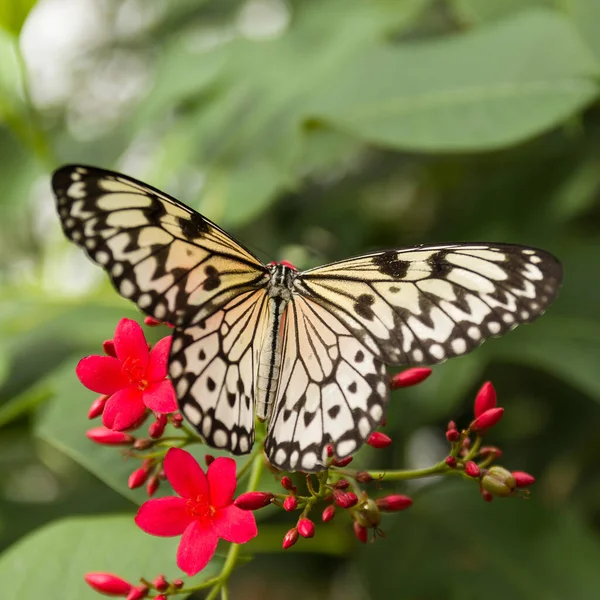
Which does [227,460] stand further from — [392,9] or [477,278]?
[392,9]

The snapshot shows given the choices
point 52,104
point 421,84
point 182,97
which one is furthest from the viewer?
point 52,104

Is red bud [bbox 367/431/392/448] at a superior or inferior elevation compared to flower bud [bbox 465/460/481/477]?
superior

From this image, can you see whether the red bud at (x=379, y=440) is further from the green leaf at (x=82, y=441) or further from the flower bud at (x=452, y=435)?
the green leaf at (x=82, y=441)

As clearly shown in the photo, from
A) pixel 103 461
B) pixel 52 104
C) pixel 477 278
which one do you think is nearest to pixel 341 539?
pixel 103 461

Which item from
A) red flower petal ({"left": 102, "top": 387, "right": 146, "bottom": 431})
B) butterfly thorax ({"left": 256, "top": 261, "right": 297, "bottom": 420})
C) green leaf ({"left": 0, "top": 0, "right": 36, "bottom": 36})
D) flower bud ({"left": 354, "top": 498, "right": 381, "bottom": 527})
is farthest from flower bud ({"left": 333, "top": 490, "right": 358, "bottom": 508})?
green leaf ({"left": 0, "top": 0, "right": 36, "bottom": 36})

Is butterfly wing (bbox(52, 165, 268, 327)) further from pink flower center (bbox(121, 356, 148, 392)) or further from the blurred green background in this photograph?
the blurred green background

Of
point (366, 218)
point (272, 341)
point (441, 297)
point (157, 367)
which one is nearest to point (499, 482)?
point (441, 297)

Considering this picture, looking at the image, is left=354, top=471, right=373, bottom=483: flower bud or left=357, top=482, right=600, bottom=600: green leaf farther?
left=357, top=482, right=600, bottom=600: green leaf
